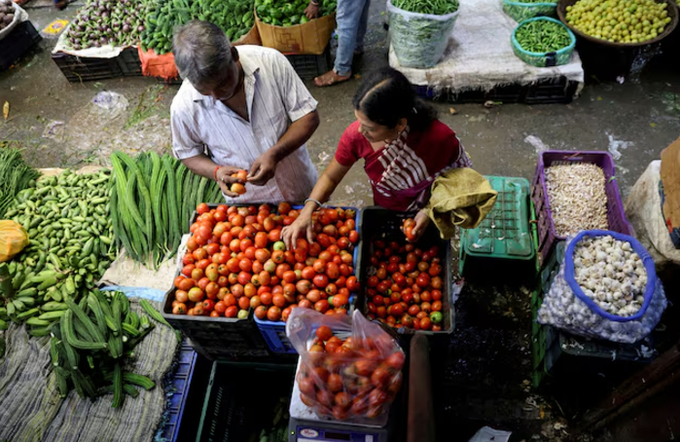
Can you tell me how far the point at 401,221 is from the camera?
2.72m

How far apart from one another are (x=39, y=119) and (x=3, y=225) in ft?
10.1

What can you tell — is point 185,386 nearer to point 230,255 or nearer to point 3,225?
point 230,255

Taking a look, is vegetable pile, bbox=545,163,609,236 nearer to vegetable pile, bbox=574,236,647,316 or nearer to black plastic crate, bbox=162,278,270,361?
vegetable pile, bbox=574,236,647,316

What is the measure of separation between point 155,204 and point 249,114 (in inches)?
56.8

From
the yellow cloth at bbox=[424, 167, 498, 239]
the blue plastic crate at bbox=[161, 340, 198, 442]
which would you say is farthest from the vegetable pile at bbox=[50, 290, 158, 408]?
the yellow cloth at bbox=[424, 167, 498, 239]

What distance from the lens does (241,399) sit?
276 cm

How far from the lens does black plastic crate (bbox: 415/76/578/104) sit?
192 inches

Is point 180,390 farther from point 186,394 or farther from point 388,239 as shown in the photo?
point 388,239

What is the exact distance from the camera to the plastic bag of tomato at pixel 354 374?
1643 mm

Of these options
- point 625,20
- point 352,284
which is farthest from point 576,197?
point 625,20

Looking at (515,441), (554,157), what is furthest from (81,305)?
(554,157)

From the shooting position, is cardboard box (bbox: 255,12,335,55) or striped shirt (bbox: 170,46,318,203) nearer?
striped shirt (bbox: 170,46,318,203)

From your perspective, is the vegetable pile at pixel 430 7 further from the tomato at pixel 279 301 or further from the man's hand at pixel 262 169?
the tomato at pixel 279 301

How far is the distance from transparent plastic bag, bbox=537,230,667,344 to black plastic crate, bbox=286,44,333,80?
13.9ft
